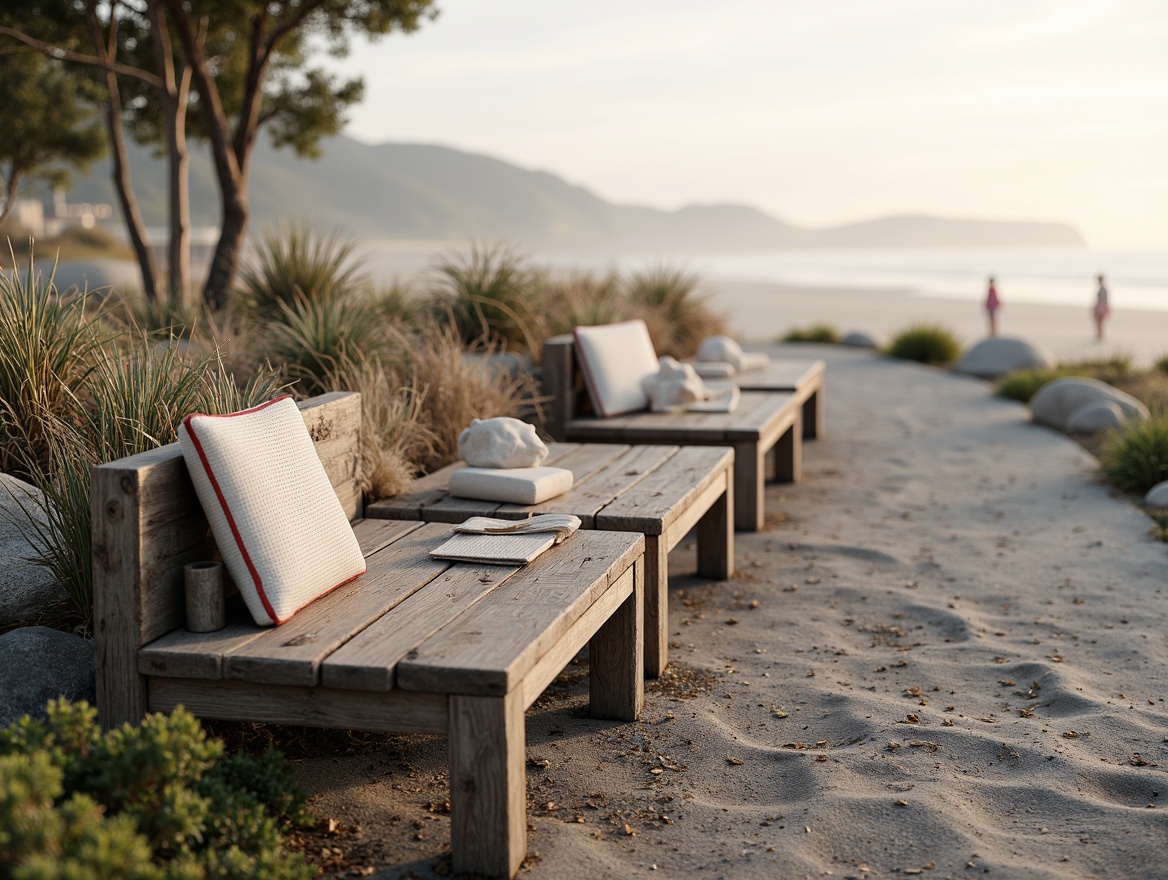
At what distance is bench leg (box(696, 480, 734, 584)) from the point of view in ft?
14.1

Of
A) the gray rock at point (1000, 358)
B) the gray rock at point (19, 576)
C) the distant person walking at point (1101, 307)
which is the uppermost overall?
the distant person walking at point (1101, 307)

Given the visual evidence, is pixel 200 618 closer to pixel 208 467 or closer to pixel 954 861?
pixel 208 467

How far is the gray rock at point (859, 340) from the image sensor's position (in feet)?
44.2

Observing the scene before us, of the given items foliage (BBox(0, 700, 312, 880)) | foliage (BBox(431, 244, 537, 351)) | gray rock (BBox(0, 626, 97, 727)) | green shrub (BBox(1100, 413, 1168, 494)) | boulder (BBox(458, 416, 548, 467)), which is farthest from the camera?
foliage (BBox(431, 244, 537, 351))

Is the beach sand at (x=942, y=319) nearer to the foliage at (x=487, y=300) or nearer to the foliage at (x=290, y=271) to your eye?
the foliage at (x=487, y=300)

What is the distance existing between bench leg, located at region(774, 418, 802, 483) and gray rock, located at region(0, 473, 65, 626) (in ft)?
14.0

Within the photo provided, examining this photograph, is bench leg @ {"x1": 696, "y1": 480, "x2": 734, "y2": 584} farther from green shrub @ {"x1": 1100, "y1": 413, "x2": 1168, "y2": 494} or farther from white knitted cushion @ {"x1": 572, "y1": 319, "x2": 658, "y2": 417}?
green shrub @ {"x1": 1100, "y1": 413, "x2": 1168, "y2": 494}

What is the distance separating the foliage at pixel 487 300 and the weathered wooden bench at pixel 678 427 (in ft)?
3.50

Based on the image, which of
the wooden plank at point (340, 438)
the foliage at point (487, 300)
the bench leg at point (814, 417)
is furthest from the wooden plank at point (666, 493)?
the bench leg at point (814, 417)

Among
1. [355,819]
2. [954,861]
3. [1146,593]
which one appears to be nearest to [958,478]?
[1146,593]

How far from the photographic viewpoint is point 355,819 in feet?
7.82

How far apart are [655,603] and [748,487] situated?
1897 millimetres

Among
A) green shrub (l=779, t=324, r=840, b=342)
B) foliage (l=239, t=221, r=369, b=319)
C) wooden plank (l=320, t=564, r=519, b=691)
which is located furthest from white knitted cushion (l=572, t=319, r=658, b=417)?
green shrub (l=779, t=324, r=840, b=342)

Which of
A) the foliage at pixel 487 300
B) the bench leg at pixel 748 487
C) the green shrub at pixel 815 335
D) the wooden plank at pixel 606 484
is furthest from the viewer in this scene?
the green shrub at pixel 815 335
